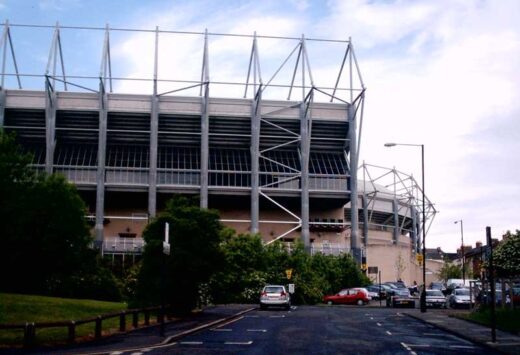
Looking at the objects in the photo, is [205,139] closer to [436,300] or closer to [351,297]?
[351,297]

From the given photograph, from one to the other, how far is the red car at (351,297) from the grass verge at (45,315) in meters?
26.4

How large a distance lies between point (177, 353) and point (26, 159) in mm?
27425

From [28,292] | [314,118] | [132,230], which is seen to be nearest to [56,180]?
[28,292]

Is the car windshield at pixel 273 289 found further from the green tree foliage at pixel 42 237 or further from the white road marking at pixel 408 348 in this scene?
the white road marking at pixel 408 348

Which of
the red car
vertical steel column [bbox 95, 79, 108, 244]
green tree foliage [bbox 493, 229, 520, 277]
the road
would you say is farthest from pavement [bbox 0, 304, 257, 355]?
vertical steel column [bbox 95, 79, 108, 244]

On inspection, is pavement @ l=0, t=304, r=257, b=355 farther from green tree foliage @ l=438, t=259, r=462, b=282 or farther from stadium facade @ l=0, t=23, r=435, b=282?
green tree foliage @ l=438, t=259, r=462, b=282

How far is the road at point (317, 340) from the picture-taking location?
59.9ft

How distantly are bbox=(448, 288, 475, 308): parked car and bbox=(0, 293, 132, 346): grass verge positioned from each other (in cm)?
2636

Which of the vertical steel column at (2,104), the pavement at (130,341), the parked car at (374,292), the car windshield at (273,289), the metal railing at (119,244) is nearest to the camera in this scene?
the pavement at (130,341)

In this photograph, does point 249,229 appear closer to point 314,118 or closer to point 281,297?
point 314,118

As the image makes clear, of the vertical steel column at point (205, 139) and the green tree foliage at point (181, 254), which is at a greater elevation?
the vertical steel column at point (205, 139)

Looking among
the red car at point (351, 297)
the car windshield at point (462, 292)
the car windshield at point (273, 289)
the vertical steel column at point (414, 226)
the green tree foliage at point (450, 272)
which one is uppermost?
the vertical steel column at point (414, 226)

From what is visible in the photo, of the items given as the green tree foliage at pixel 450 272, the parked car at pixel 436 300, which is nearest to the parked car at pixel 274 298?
the parked car at pixel 436 300

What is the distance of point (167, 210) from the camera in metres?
32.3
